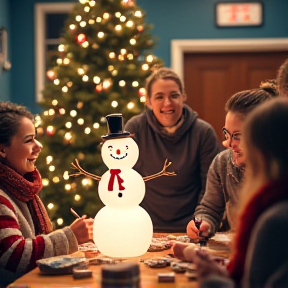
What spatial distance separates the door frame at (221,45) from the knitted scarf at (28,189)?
379cm

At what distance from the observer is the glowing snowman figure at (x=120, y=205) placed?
201 centimetres

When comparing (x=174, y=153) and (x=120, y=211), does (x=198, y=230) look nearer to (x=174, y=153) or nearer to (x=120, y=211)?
(x=120, y=211)

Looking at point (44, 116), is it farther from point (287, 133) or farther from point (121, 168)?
point (287, 133)

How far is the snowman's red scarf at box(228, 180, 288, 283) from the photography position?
1.21 metres

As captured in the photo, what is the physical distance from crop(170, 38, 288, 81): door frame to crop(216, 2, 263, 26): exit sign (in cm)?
17

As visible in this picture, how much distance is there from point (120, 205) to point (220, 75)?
4370 mm

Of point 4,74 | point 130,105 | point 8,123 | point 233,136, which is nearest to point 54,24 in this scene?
point 4,74

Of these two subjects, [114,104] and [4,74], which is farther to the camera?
[4,74]

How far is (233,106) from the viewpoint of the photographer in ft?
7.48

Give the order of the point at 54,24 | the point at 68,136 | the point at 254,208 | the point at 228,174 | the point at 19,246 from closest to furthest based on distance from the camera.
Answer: the point at 254,208, the point at 19,246, the point at 228,174, the point at 68,136, the point at 54,24

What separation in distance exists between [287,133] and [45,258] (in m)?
1.02

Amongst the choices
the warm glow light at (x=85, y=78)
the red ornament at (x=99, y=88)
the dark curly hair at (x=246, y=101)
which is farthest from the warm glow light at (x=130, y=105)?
the dark curly hair at (x=246, y=101)

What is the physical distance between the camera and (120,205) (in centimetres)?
202

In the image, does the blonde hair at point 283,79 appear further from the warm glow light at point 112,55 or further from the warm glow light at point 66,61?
the warm glow light at point 66,61
